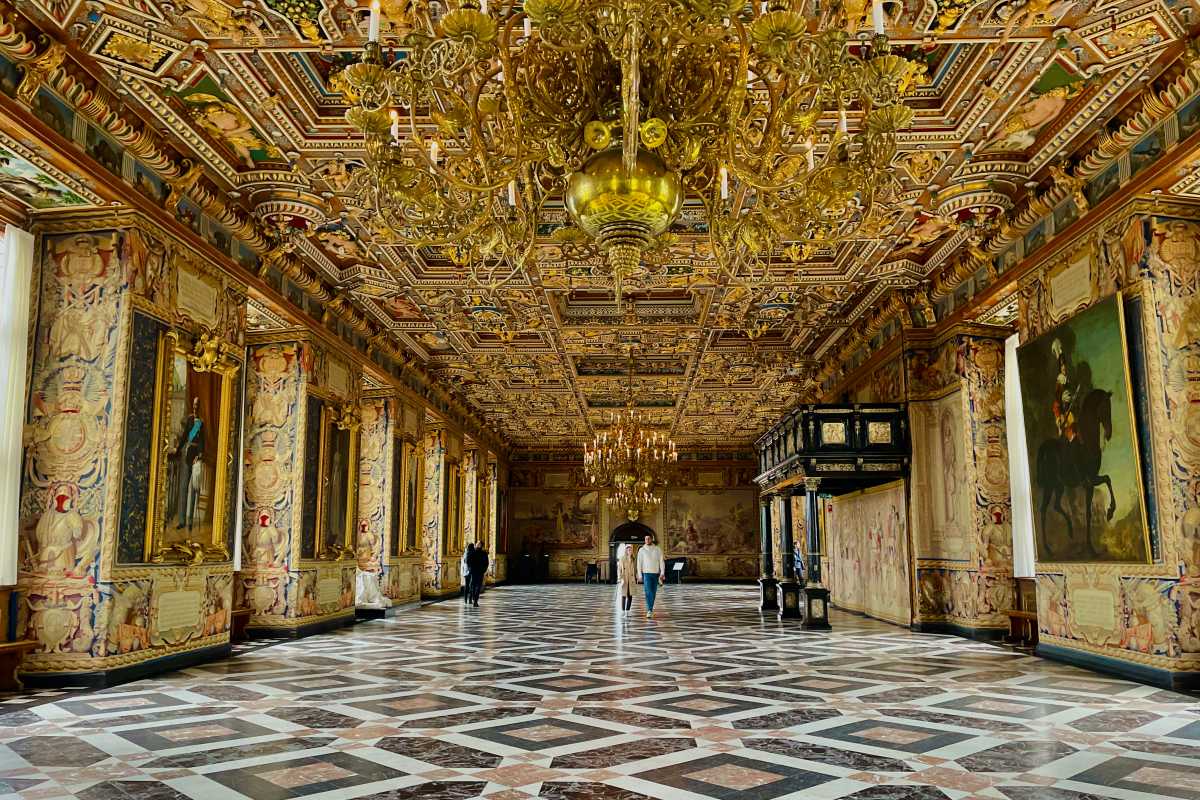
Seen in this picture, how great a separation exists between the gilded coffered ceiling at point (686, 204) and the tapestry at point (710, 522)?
17.7 meters

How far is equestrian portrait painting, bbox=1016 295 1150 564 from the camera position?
825 centimetres

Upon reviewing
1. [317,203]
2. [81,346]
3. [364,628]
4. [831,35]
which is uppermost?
[317,203]

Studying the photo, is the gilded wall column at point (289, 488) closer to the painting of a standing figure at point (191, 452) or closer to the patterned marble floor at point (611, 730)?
the patterned marble floor at point (611, 730)

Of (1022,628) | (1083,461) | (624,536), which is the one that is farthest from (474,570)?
(624,536)

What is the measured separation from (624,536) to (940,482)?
22.6 meters

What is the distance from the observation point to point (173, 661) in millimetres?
8906

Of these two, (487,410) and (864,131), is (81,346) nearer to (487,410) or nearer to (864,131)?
(864,131)

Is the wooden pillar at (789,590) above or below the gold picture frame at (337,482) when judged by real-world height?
below

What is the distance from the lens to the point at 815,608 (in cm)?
1391

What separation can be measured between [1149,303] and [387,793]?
7854 mm

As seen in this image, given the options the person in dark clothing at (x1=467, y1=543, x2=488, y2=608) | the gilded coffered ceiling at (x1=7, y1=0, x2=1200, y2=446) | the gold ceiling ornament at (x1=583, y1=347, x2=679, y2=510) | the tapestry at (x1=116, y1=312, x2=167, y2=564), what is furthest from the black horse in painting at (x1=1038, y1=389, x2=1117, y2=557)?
the person in dark clothing at (x1=467, y1=543, x2=488, y2=608)

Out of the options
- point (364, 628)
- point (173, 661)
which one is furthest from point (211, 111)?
point (364, 628)

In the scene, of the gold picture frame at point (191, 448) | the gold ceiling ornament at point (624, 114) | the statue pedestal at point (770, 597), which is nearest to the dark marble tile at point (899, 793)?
the gold ceiling ornament at point (624, 114)

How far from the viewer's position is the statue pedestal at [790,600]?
1574cm
